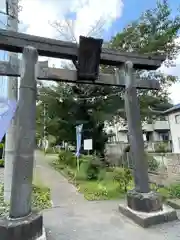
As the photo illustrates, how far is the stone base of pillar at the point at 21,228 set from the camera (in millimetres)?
3016

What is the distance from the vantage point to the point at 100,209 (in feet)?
16.9

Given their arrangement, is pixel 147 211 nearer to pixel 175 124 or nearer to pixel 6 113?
pixel 6 113

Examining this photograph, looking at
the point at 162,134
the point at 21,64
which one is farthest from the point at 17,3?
the point at 162,134

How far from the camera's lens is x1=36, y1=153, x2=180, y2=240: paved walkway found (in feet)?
11.5

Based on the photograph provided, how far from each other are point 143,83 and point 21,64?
269 cm

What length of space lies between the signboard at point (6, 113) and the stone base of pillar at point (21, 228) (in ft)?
4.61

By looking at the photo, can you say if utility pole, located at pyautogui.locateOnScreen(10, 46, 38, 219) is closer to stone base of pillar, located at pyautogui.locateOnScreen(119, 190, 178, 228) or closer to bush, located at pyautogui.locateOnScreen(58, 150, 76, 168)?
stone base of pillar, located at pyautogui.locateOnScreen(119, 190, 178, 228)

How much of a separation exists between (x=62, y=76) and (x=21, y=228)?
2756 millimetres

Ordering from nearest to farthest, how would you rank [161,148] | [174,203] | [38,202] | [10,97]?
[174,203]
[38,202]
[10,97]
[161,148]

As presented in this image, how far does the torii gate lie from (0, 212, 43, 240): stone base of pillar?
103 mm

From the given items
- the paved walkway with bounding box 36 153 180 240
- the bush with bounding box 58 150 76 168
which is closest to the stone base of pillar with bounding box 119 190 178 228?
the paved walkway with bounding box 36 153 180 240

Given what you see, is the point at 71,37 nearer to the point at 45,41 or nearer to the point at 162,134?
the point at 45,41

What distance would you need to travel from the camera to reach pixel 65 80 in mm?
4328

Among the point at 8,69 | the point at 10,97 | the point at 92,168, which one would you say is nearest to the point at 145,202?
the point at 8,69
